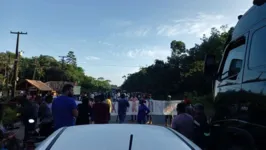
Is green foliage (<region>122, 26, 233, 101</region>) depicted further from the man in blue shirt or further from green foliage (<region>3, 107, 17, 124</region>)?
the man in blue shirt

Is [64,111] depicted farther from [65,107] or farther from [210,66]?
[210,66]

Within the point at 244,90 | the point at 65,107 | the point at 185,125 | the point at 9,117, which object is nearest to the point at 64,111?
the point at 65,107

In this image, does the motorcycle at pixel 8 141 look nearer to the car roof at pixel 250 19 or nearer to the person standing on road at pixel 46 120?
the person standing on road at pixel 46 120

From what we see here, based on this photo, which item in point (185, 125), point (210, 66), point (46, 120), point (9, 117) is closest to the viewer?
point (210, 66)

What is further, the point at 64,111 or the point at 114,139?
the point at 64,111

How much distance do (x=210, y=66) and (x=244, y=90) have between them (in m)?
2.16

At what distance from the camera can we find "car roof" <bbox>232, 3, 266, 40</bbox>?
4604mm

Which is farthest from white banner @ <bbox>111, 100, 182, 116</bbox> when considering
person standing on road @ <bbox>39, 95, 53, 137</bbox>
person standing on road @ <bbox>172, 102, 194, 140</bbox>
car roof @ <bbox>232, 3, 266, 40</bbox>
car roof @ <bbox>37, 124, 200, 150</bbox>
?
car roof @ <bbox>37, 124, 200, 150</bbox>

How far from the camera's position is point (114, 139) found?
242 cm

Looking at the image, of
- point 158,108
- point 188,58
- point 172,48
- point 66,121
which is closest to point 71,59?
point 172,48

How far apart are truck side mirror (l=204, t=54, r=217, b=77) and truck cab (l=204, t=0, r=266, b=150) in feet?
1.47

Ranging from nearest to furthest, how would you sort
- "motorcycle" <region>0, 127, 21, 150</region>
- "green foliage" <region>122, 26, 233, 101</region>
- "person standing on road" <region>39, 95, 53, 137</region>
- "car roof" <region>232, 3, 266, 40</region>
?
"car roof" <region>232, 3, 266, 40</region> → "motorcycle" <region>0, 127, 21, 150</region> → "person standing on road" <region>39, 95, 53, 137</region> → "green foliage" <region>122, 26, 233, 101</region>

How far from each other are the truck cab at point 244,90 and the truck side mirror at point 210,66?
45 cm

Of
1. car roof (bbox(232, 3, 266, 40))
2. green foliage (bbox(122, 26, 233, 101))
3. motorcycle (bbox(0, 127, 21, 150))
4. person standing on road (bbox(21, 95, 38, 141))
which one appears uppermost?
green foliage (bbox(122, 26, 233, 101))
